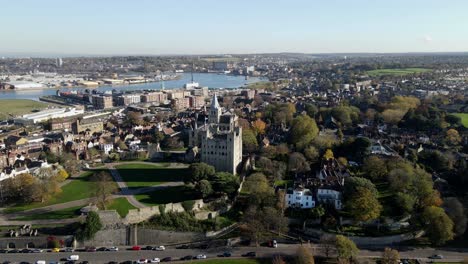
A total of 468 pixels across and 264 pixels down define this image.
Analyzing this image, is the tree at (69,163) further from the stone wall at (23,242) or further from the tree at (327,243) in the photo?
the tree at (327,243)

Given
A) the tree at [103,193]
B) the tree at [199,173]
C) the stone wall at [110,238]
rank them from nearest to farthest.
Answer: the stone wall at [110,238]
the tree at [103,193]
the tree at [199,173]

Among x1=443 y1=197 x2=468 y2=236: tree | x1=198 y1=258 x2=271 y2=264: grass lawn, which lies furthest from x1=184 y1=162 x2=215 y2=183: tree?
x1=443 y1=197 x2=468 y2=236: tree

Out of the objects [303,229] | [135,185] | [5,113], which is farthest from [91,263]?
[5,113]

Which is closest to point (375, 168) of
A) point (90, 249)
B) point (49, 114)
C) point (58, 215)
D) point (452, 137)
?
point (452, 137)

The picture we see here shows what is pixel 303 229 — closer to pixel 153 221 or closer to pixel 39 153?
pixel 153 221

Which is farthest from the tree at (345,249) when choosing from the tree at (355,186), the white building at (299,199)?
the white building at (299,199)

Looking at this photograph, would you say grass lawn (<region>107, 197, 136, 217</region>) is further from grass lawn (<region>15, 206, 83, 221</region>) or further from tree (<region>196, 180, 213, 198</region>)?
tree (<region>196, 180, 213, 198</region>)
